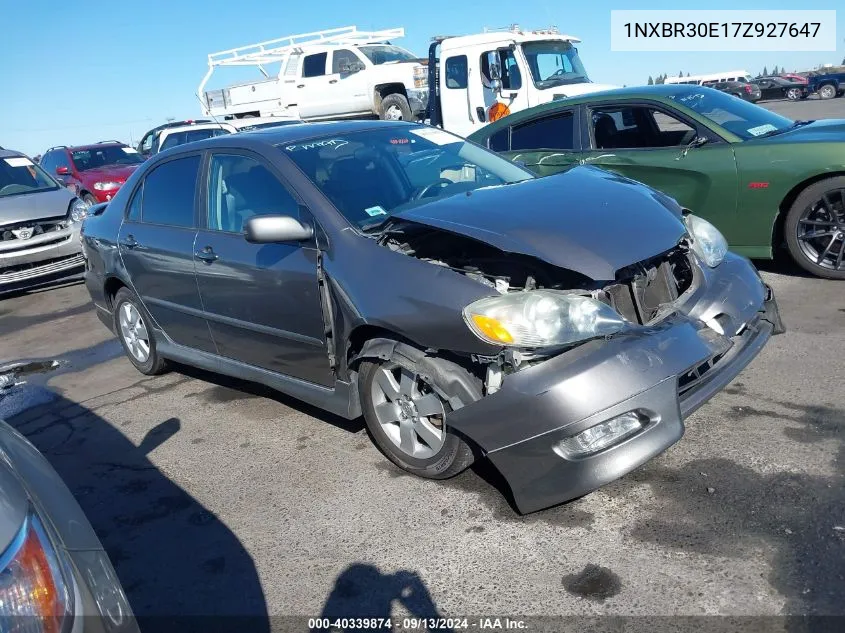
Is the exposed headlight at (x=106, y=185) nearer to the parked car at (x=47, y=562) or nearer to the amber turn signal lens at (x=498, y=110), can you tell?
the amber turn signal lens at (x=498, y=110)

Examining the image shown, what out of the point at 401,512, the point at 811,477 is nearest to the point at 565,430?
the point at 401,512

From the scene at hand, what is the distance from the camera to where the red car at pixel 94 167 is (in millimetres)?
14312

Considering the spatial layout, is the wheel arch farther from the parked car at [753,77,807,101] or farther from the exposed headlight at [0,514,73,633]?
the parked car at [753,77,807,101]

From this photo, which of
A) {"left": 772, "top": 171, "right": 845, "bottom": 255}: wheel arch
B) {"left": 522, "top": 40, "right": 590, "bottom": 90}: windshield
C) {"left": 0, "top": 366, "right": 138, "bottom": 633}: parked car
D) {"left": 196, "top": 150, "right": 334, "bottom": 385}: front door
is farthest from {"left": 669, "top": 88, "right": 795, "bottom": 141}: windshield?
{"left": 522, "top": 40, "right": 590, "bottom": 90}: windshield

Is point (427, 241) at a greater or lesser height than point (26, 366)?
greater

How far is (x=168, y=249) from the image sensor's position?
4.61 metres

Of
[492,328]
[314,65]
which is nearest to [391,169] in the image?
[492,328]

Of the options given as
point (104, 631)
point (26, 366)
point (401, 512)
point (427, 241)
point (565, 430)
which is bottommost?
point (26, 366)

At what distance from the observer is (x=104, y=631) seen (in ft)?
5.55

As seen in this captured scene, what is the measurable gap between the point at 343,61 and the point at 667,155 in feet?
39.8

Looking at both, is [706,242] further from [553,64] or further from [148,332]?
[553,64]

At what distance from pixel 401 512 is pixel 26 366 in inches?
173

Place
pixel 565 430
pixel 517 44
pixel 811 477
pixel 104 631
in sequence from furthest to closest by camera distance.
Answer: pixel 517 44, pixel 811 477, pixel 565 430, pixel 104 631

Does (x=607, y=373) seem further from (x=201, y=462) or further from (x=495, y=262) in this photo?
(x=201, y=462)
